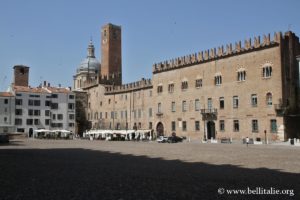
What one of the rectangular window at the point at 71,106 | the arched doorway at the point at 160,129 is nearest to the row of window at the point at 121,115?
the arched doorway at the point at 160,129

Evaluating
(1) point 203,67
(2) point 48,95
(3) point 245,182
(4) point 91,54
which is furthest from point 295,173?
(4) point 91,54

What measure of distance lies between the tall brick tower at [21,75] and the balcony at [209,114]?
46443mm

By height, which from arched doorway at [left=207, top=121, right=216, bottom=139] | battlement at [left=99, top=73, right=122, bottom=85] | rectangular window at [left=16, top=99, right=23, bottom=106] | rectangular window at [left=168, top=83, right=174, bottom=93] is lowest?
arched doorway at [left=207, top=121, right=216, bottom=139]

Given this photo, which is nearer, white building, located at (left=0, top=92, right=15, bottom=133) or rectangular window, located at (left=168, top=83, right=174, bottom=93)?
rectangular window, located at (left=168, top=83, right=174, bottom=93)

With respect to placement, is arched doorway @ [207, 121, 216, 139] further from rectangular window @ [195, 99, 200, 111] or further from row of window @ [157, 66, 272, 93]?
row of window @ [157, 66, 272, 93]

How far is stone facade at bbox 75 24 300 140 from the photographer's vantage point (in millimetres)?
36188

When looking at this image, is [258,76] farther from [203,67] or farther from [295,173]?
[295,173]

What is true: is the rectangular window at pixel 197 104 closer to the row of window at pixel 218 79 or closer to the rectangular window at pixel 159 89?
the row of window at pixel 218 79

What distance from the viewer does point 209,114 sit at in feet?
140

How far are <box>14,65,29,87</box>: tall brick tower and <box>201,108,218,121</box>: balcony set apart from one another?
1828 inches

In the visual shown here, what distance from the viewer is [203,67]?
146 feet

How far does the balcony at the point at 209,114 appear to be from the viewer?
138 ft

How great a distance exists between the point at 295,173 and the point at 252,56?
2944 centimetres

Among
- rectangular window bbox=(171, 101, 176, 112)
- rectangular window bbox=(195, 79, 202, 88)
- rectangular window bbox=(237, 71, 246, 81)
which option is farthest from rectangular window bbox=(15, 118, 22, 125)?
rectangular window bbox=(237, 71, 246, 81)
